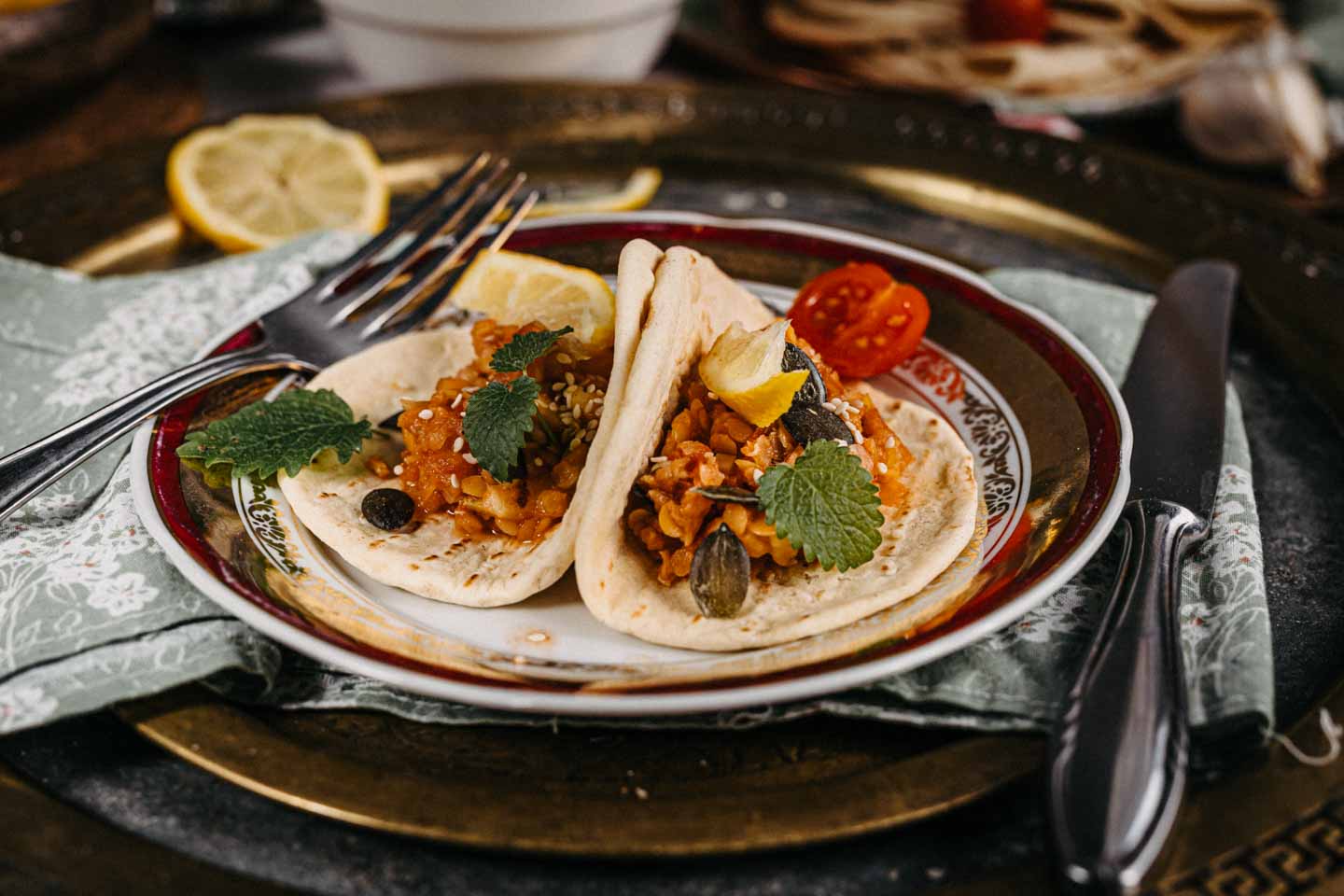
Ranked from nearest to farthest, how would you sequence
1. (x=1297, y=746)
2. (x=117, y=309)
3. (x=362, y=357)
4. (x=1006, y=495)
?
(x=1297, y=746)
(x=1006, y=495)
(x=362, y=357)
(x=117, y=309)

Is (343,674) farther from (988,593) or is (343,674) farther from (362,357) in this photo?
(988,593)

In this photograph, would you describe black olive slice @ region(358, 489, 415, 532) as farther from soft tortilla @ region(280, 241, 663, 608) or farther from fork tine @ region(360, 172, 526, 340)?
fork tine @ region(360, 172, 526, 340)

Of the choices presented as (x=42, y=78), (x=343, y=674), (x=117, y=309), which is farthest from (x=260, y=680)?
(x=42, y=78)

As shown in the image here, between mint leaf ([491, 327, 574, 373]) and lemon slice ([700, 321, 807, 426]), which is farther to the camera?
mint leaf ([491, 327, 574, 373])

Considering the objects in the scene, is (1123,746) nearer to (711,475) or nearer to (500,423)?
(711,475)

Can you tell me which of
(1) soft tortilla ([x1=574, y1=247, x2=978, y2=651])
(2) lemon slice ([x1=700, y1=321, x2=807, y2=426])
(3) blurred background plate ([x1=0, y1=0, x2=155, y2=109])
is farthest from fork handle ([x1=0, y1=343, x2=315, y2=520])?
(3) blurred background plate ([x1=0, y1=0, x2=155, y2=109])

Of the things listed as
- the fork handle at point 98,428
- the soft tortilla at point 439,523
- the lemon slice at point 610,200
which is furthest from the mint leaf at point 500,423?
the lemon slice at point 610,200
